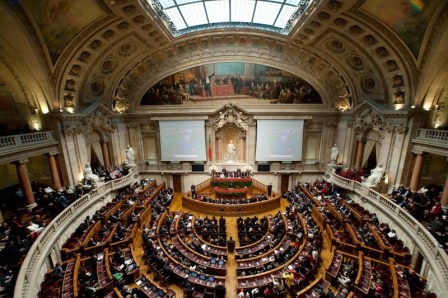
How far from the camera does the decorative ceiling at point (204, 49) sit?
11766 mm

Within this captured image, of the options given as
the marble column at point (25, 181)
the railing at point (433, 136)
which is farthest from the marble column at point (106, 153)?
the railing at point (433, 136)

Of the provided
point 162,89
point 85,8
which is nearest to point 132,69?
point 162,89

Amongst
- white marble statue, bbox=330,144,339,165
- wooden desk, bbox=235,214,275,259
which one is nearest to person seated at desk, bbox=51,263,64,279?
wooden desk, bbox=235,214,275,259

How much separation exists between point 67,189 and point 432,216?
2325 centimetres

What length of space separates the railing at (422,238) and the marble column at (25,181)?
2130cm

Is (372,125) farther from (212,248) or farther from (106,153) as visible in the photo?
(106,153)

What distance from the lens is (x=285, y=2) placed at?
589 inches

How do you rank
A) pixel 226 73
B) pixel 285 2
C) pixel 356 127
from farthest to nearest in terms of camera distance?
pixel 226 73 → pixel 356 127 → pixel 285 2

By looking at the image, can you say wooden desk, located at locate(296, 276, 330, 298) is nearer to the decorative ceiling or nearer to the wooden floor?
the wooden floor

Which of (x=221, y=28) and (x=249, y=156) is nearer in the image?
(x=221, y=28)

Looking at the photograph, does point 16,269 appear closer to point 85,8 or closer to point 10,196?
point 10,196

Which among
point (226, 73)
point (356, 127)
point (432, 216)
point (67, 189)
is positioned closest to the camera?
point (432, 216)

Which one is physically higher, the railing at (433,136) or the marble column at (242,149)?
the railing at (433,136)

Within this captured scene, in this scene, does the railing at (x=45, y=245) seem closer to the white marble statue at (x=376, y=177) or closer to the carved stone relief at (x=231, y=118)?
the carved stone relief at (x=231, y=118)
